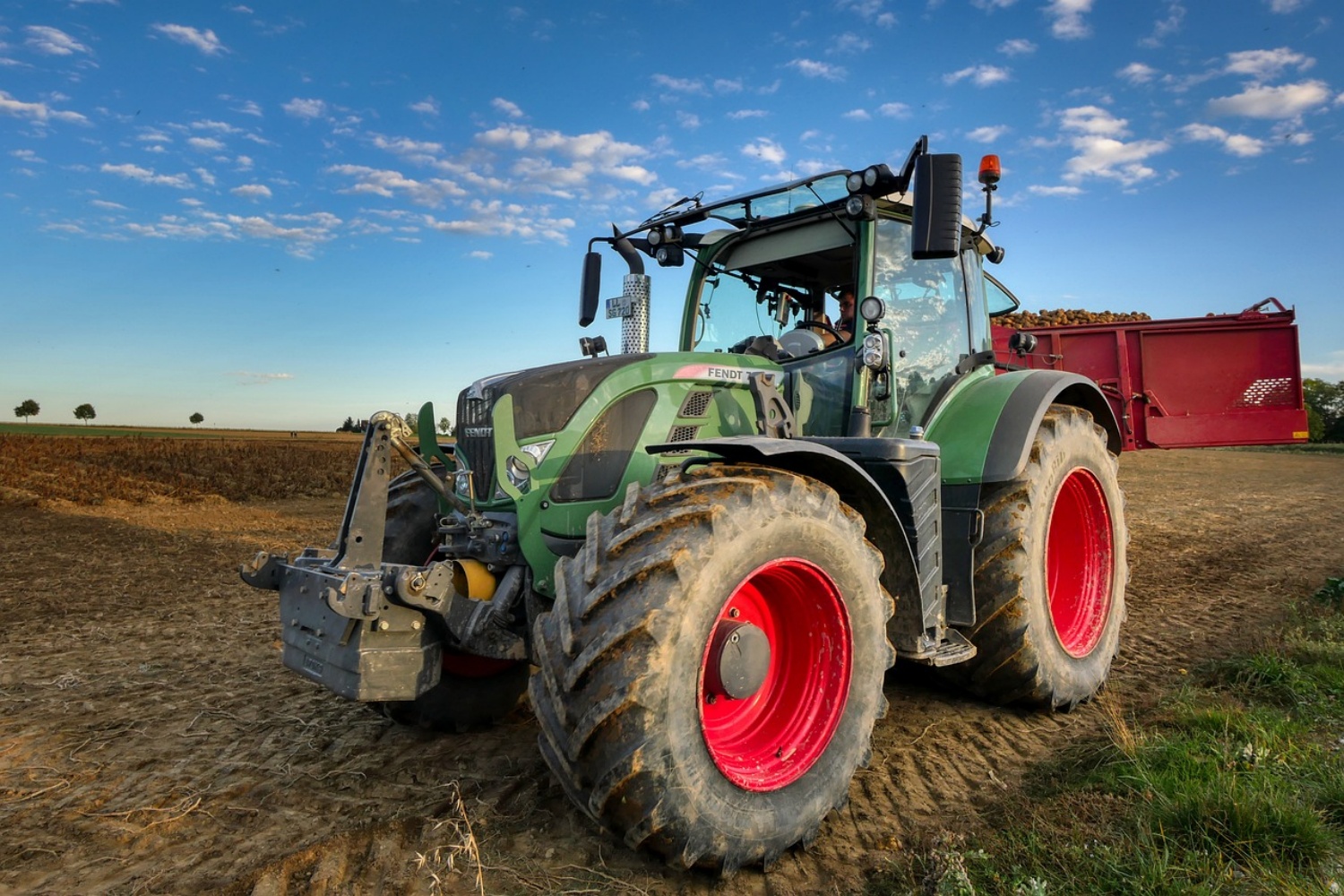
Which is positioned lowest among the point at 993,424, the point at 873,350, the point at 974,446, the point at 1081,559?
the point at 1081,559

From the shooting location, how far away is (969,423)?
4.32m

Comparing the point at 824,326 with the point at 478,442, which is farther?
the point at 824,326

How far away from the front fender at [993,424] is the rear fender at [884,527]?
758 mm

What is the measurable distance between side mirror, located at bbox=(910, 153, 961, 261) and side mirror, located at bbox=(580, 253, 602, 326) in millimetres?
2109

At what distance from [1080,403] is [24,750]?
5962mm

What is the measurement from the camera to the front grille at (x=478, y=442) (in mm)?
3424

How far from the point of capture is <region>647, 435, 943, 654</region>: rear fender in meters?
3.11

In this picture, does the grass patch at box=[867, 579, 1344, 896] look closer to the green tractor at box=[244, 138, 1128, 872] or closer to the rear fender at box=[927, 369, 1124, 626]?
the green tractor at box=[244, 138, 1128, 872]

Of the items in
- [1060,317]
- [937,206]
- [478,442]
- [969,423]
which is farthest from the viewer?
[1060,317]

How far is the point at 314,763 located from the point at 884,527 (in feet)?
8.58

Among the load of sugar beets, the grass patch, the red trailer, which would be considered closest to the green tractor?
the grass patch

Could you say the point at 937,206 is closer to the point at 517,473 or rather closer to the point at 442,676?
the point at 517,473

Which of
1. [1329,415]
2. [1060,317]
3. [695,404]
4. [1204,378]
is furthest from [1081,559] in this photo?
[1329,415]

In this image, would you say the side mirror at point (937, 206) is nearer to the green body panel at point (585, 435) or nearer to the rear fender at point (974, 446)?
the green body panel at point (585, 435)
